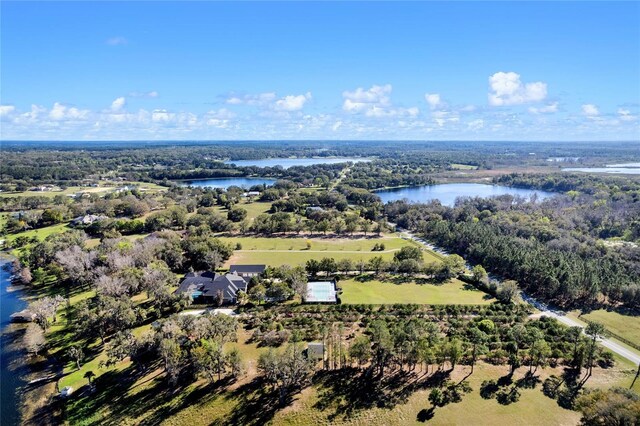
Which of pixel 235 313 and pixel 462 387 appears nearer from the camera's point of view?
pixel 462 387

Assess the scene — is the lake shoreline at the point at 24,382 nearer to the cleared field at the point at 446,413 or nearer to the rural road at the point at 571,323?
the cleared field at the point at 446,413

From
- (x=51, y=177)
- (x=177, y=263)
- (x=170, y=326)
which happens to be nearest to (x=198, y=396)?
(x=170, y=326)

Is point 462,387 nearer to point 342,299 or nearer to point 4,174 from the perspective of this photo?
point 342,299

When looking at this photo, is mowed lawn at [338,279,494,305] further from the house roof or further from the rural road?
the house roof

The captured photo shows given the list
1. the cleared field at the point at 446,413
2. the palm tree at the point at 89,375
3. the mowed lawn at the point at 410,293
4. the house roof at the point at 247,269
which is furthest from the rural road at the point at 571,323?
the palm tree at the point at 89,375

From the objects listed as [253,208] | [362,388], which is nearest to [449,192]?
[253,208]
